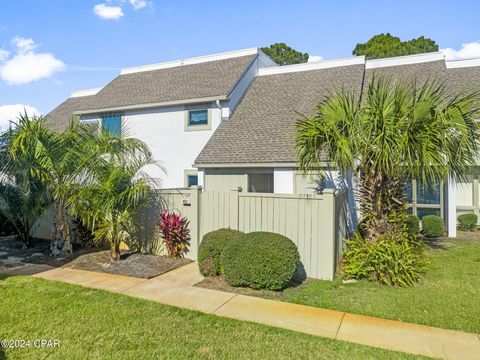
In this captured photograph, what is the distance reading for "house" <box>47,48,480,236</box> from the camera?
36.7 ft

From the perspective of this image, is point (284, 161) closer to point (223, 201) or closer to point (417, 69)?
point (223, 201)

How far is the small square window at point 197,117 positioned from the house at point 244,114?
4cm

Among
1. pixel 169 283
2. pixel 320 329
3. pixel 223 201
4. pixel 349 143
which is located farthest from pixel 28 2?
pixel 320 329

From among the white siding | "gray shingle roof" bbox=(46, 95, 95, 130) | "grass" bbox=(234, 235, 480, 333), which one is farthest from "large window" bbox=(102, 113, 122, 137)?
the white siding

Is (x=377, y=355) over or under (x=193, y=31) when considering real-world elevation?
under

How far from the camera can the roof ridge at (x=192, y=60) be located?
15.9m

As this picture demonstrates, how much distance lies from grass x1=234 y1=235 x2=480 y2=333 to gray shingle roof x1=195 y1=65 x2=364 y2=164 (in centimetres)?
496

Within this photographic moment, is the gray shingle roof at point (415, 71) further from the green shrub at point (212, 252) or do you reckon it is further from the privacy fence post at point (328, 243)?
the green shrub at point (212, 252)

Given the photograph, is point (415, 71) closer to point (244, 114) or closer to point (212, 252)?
point (244, 114)

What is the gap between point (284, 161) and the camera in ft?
33.8

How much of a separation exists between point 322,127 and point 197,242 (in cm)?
436

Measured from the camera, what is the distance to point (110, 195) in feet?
25.3

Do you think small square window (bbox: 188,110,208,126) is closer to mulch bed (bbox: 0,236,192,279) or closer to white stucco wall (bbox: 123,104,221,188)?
white stucco wall (bbox: 123,104,221,188)

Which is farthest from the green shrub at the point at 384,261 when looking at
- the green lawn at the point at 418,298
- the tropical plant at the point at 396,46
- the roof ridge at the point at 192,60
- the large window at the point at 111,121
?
the tropical plant at the point at 396,46
